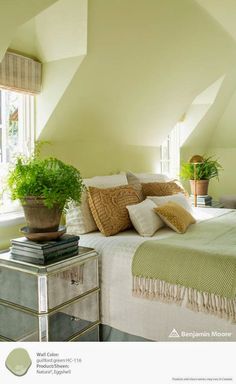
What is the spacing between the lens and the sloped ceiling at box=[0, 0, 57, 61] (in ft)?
5.08

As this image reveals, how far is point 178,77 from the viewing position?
307 cm

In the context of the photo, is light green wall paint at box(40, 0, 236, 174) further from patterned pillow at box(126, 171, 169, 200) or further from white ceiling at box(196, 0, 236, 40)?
patterned pillow at box(126, 171, 169, 200)

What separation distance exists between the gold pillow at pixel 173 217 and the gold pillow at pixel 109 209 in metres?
0.21

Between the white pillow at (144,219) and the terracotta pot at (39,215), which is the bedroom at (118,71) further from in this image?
the terracotta pot at (39,215)

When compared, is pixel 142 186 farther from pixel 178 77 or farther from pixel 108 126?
pixel 178 77

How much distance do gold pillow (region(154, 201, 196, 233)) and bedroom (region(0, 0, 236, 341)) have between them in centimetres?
47

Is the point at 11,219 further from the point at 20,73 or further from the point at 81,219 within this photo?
the point at 20,73

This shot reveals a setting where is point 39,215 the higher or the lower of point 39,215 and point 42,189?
the lower

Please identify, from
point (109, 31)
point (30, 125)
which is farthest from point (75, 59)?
point (30, 125)

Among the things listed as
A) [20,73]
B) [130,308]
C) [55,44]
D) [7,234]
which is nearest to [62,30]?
[55,44]

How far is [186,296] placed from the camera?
1643mm

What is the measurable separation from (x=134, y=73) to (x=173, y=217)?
114cm
